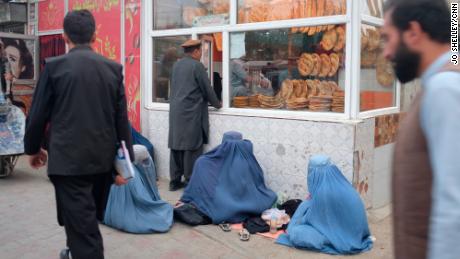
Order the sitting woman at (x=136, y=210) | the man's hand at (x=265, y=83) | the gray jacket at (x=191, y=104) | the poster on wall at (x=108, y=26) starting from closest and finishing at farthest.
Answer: the sitting woman at (x=136, y=210), the man's hand at (x=265, y=83), the gray jacket at (x=191, y=104), the poster on wall at (x=108, y=26)

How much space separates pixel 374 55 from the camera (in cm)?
580

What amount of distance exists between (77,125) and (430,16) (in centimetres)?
228

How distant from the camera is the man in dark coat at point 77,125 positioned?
3.17 meters

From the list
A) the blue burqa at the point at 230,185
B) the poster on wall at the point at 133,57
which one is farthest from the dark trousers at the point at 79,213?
the poster on wall at the point at 133,57

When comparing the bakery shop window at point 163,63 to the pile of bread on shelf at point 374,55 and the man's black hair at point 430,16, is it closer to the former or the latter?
the pile of bread on shelf at point 374,55

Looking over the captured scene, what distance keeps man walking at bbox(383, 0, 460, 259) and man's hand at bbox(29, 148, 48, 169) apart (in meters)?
2.51

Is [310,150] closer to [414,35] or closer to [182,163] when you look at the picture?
[182,163]

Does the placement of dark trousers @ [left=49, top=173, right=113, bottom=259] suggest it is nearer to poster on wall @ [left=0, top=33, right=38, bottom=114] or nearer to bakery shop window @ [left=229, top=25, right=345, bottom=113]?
bakery shop window @ [left=229, top=25, right=345, bottom=113]

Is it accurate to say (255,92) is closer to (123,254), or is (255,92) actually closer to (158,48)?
(158,48)

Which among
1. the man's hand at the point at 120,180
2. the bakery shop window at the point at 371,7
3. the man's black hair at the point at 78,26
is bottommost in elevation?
the man's hand at the point at 120,180

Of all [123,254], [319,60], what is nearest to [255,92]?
[319,60]

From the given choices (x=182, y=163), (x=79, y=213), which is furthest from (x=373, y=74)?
(x=79, y=213)

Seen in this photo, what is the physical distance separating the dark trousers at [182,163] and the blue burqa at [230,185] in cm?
91

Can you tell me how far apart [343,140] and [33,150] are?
309 centimetres
